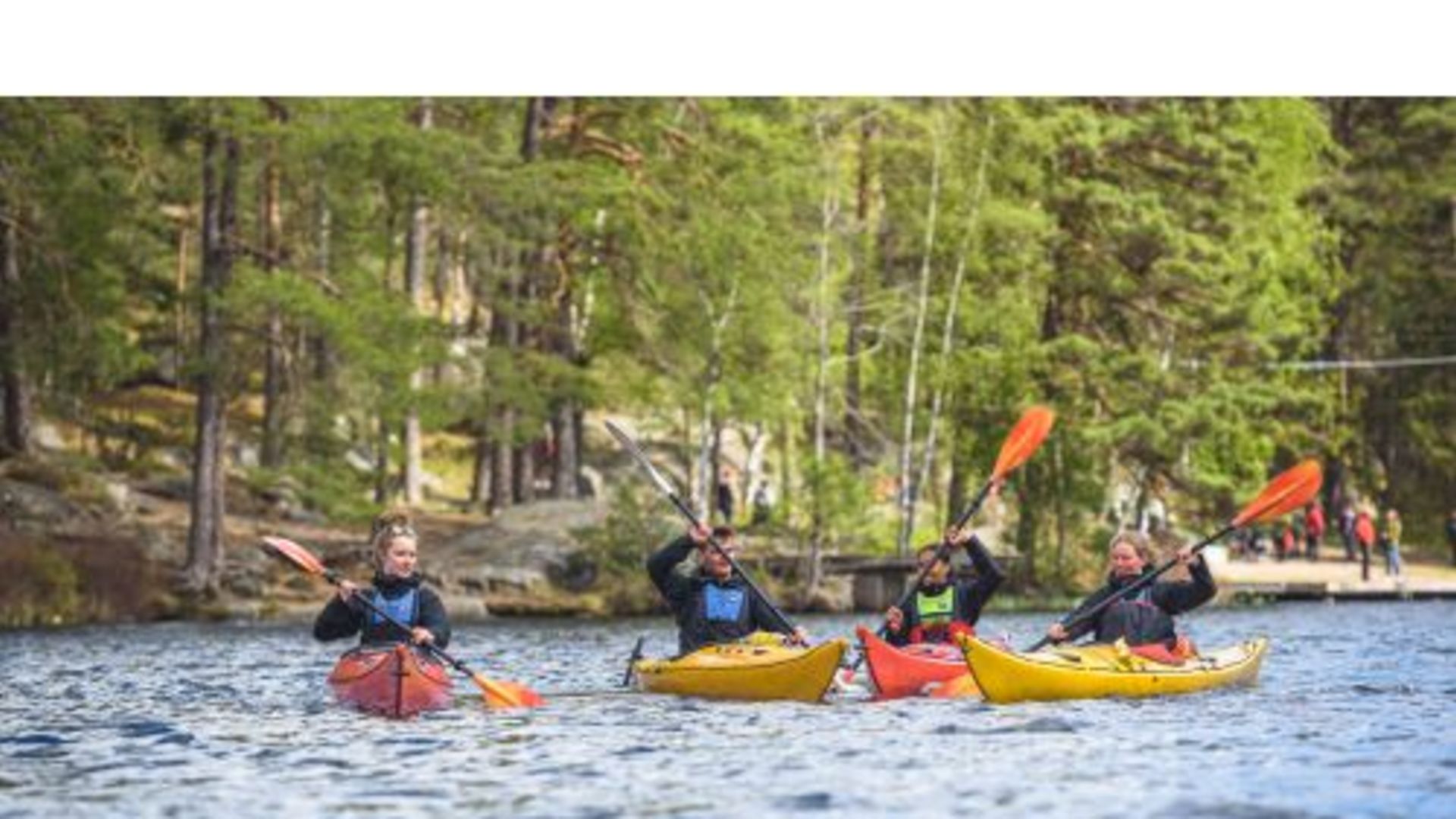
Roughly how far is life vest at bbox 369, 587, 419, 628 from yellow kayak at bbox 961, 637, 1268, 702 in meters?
2.86

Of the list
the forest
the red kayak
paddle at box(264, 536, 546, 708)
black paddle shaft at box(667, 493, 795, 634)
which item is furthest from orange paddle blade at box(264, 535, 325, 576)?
the forest

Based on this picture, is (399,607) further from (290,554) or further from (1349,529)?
(1349,529)

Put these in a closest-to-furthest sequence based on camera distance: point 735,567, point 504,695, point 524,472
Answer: point 504,695 → point 735,567 → point 524,472

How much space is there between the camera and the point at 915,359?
3106cm

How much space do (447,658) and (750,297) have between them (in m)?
15.5

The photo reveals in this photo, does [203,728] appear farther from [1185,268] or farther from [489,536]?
[1185,268]

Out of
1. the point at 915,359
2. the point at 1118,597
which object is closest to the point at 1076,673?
the point at 1118,597

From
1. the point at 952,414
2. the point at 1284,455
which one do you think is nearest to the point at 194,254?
the point at 952,414

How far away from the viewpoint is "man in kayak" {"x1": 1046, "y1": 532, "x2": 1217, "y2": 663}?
49.0ft

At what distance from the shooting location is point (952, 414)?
32156 mm

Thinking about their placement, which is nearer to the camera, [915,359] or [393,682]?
[393,682]

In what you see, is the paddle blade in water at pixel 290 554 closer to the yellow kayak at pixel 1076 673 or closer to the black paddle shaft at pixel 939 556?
the black paddle shaft at pixel 939 556

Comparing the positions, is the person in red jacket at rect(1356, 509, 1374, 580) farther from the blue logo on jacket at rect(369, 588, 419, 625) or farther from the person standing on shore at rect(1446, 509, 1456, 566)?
the blue logo on jacket at rect(369, 588, 419, 625)

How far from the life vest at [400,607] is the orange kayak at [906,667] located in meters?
2.40
